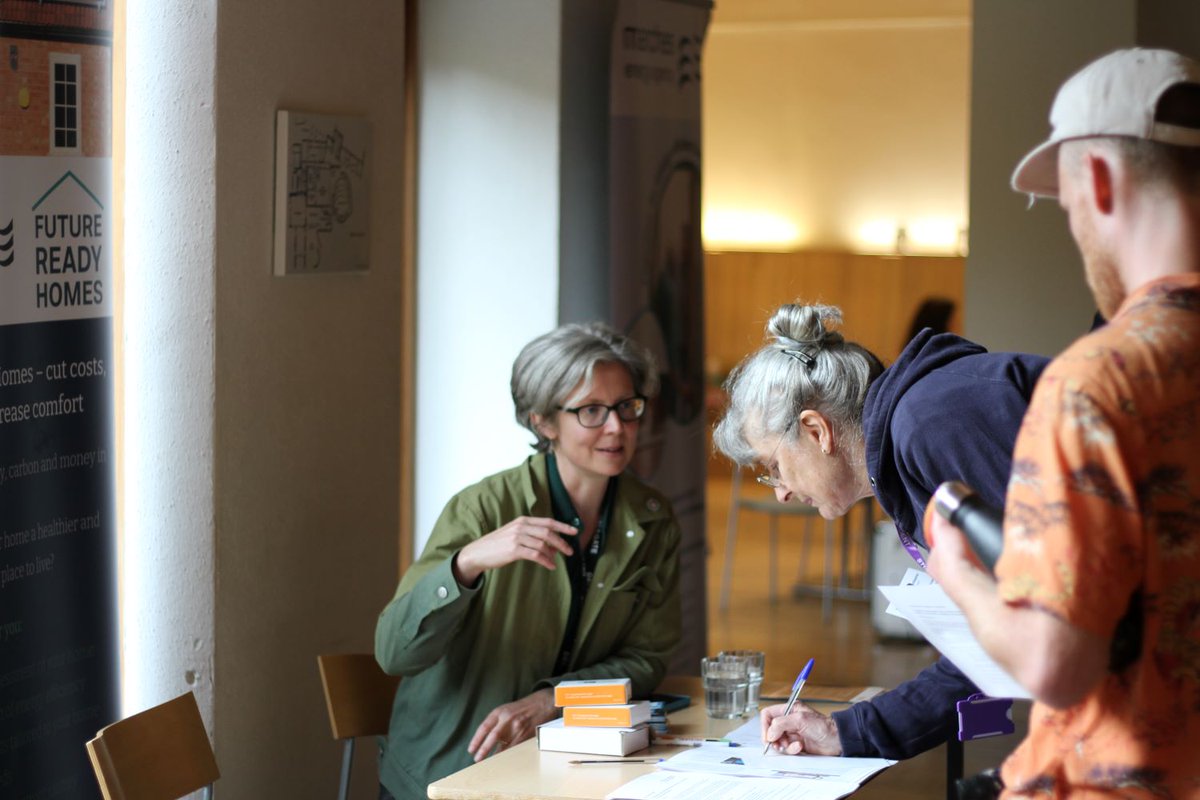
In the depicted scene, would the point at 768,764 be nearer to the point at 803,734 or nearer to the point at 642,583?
the point at 803,734

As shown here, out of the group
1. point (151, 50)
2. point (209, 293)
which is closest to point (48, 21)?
point (151, 50)

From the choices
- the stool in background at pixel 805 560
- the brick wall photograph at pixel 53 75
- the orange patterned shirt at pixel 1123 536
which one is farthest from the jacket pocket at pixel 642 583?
the stool in background at pixel 805 560

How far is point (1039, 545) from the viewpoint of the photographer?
1296 millimetres

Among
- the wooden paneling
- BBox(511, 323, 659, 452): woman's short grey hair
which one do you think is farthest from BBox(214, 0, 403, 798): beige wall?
the wooden paneling

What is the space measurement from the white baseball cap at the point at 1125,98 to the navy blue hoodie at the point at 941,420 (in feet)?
2.36

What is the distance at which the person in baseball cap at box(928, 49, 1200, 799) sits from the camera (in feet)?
4.25

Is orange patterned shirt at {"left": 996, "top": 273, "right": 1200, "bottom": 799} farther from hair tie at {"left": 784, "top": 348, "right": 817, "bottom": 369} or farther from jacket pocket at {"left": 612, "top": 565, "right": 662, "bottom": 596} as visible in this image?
jacket pocket at {"left": 612, "top": 565, "right": 662, "bottom": 596}

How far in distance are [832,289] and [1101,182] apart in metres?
12.2

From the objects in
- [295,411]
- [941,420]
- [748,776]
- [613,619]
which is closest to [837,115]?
[295,411]

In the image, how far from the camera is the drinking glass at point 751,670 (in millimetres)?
3107

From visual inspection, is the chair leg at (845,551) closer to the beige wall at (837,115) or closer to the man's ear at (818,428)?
the beige wall at (837,115)

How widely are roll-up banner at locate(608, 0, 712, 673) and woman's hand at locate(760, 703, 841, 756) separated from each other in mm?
2597

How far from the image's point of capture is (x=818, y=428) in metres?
2.48

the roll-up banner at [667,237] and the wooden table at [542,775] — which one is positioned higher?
the roll-up banner at [667,237]
